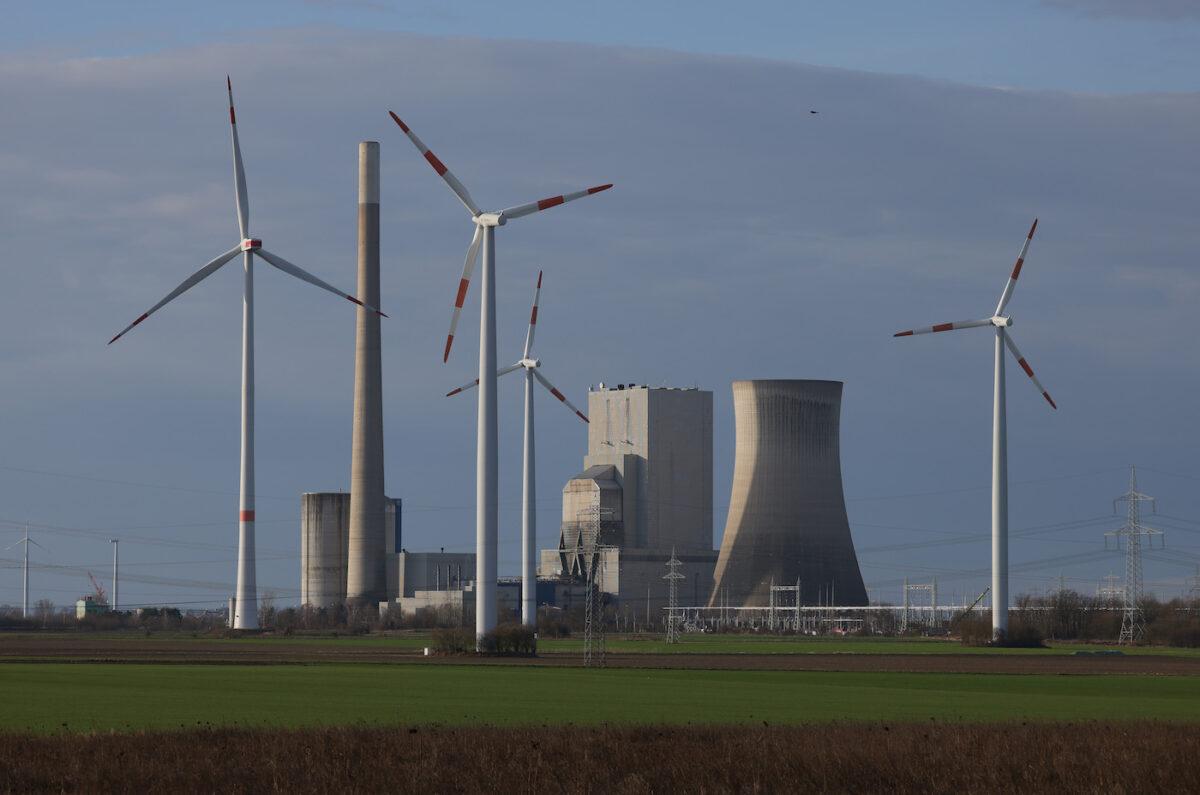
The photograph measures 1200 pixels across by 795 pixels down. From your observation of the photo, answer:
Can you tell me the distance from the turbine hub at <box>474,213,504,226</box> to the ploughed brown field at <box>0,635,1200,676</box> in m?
17.0

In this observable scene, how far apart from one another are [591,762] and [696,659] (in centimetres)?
4042

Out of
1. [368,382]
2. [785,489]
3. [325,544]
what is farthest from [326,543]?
[785,489]

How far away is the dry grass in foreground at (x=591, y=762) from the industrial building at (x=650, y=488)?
109059 millimetres

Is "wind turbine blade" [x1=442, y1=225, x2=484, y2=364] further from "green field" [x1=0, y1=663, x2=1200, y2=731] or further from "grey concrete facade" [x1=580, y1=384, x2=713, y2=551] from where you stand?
Answer: "grey concrete facade" [x1=580, y1=384, x2=713, y2=551]

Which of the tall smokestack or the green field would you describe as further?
the tall smokestack

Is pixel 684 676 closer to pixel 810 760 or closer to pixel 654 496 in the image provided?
pixel 810 760

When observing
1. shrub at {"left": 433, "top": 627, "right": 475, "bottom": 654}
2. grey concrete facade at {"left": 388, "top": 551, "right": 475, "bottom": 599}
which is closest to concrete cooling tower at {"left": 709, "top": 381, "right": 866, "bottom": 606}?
grey concrete facade at {"left": 388, "top": 551, "right": 475, "bottom": 599}

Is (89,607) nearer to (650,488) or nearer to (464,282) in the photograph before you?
(650,488)

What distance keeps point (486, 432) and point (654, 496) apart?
7097 cm

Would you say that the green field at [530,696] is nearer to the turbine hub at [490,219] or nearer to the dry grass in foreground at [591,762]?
the dry grass in foreground at [591,762]

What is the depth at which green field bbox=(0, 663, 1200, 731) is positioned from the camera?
92.4ft

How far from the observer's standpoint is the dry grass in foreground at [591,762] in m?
18.6

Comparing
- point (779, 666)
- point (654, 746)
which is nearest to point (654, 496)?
point (779, 666)

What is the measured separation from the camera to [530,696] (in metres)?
35.4
